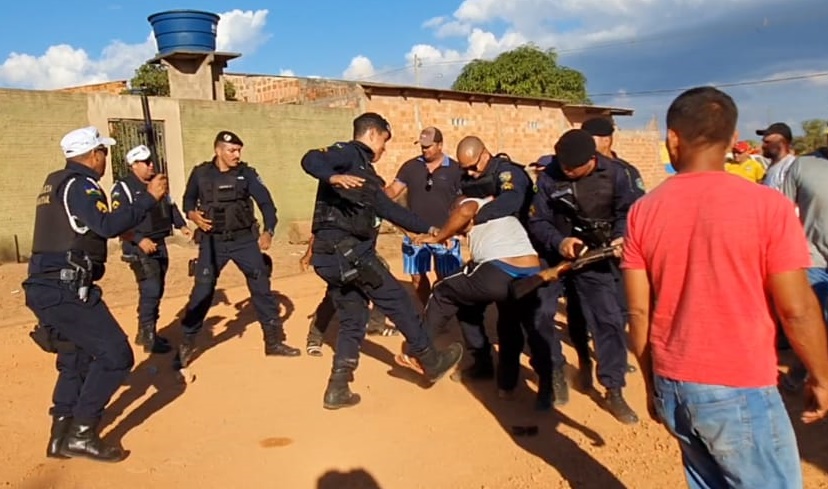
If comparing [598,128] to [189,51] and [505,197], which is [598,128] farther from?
[189,51]

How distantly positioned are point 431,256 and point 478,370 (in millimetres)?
1790

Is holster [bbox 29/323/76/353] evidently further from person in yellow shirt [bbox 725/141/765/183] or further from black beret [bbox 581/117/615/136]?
person in yellow shirt [bbox 725/141/765/183]

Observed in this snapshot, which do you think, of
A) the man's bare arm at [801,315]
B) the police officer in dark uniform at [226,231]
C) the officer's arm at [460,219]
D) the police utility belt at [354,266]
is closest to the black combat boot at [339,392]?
the police utility belt at [354,266]

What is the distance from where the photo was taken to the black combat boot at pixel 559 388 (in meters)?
5.55

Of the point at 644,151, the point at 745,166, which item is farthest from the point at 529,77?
the point at 745,166

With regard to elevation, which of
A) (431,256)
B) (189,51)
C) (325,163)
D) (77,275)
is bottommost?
(431,256)

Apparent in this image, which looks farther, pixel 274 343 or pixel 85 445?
pixel 274 343

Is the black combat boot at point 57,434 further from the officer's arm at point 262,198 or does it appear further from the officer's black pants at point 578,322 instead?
the officer's black pants at point 578,322

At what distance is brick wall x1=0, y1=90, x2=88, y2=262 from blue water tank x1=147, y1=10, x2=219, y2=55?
395 centimetres

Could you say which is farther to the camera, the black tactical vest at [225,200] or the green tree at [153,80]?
the green tree at [153,80]

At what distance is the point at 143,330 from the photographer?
23.8 ft

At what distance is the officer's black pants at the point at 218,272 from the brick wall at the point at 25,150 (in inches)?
305

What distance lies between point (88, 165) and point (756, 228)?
154 inches

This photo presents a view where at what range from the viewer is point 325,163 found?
209 inches
